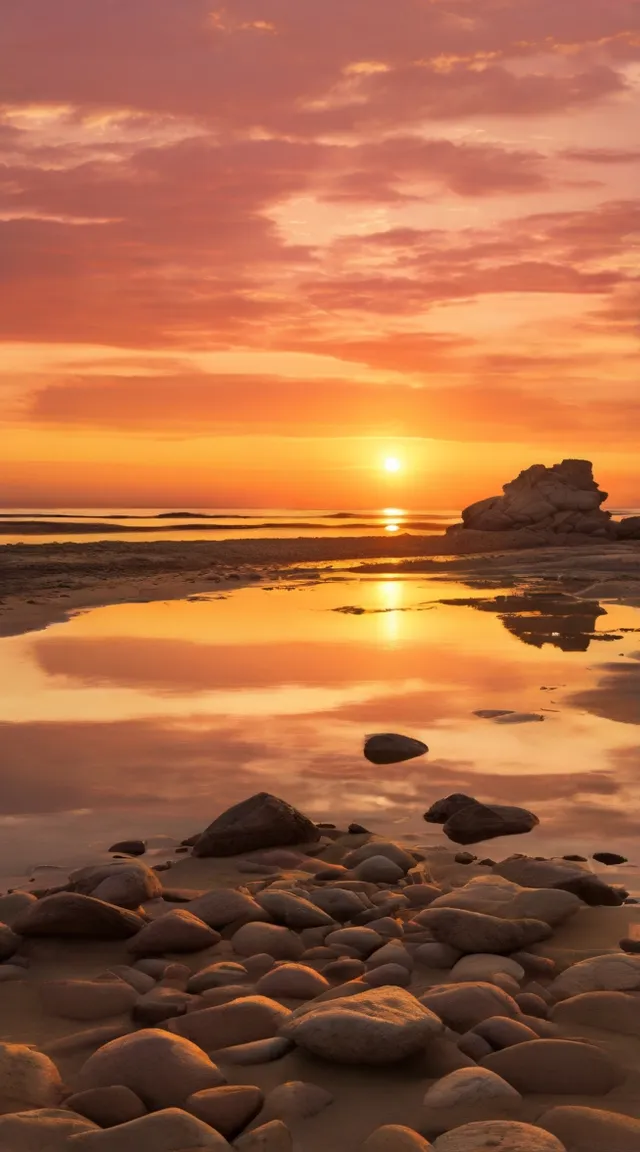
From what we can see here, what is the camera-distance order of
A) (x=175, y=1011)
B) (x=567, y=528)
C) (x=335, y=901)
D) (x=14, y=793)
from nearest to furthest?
1. (x=175, y=1011)
2. (x=335, y=901)
3. (x=14, y=793)
4. (x=567, y=528)

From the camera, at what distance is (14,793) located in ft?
22.6

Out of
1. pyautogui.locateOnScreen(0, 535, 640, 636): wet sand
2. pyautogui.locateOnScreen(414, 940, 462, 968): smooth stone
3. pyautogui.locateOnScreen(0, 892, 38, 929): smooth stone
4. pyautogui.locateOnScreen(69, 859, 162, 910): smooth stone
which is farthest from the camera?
pyautogui.locateOnScreen(0, 535, 640, 636): wet sand

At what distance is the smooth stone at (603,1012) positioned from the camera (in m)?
3.76

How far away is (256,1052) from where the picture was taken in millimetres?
3568

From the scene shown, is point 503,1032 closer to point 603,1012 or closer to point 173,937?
point 603,1012

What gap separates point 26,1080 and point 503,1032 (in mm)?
1603

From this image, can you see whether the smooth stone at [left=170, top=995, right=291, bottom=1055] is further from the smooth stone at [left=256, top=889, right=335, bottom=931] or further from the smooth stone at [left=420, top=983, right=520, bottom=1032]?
the smooth stone at [left=256, top=889, right=335, bottom=931]

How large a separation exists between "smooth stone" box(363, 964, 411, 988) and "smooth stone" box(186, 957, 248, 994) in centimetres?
54

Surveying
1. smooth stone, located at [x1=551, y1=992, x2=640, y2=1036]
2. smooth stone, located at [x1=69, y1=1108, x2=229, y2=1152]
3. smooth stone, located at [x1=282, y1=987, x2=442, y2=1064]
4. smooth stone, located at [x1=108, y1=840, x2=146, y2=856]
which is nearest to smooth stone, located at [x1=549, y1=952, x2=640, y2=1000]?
smooth stone, located at [x1=551, y1=992, x2=640, y2=1036]

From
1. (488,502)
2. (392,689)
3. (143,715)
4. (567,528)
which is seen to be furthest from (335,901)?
(488,502)

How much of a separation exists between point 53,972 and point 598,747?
5.02 meters

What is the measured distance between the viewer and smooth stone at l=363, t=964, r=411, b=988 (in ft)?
13.4

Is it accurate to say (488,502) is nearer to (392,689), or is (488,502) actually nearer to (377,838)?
(392,689)

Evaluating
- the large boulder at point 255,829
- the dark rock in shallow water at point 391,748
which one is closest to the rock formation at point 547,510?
the dark rock in shallow water at point 391,748
